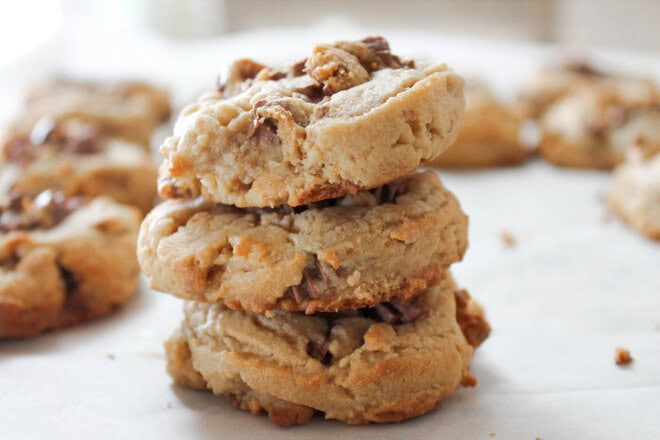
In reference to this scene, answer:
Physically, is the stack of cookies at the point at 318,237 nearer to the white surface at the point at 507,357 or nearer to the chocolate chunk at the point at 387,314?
the chocolate chunk at the point at 387,314

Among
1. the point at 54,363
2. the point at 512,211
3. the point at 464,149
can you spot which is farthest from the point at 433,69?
the point at 464,149

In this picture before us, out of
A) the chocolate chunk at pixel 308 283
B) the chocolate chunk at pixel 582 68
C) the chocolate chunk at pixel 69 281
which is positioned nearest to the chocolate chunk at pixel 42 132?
the chocolate chunk at pixel 69 281

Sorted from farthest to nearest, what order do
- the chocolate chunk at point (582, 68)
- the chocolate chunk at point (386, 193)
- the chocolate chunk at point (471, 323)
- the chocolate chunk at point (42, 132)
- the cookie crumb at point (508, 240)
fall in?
the chocolate chunk at point (582, 68)
the chocolate chunk at point (42, 132)
the cookie crumb at point (508, 240)
the chocolate chunk at point (471, 323)
the chocolate chunk at point (386, 193)

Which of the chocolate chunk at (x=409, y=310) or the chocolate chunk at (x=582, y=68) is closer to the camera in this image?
the chocolate chunk at (x=409, y=310)

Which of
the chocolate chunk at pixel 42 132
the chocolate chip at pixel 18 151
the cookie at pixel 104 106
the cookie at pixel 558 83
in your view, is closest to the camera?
the chocolate chip at pixel 18 151

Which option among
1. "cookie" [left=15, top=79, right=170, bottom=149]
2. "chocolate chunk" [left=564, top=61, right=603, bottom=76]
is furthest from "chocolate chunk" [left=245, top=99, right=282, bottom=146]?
"chocolate chunk" [left=564, top=61, right=603, bottom=76]

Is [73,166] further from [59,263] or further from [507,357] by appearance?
[507,357]

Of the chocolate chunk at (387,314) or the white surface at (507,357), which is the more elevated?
the chocolate chunk at (387,314)
